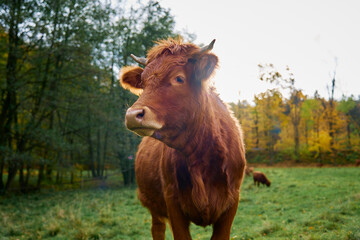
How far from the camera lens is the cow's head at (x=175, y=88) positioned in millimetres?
2113

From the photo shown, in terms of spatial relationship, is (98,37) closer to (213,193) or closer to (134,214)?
(134,214)

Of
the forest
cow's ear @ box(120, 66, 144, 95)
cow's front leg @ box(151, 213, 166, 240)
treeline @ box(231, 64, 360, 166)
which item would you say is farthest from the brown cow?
treeline @ box(231, 64, 360, 166)

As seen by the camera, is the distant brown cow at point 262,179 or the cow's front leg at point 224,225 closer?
the cow's front leg at point 224,225

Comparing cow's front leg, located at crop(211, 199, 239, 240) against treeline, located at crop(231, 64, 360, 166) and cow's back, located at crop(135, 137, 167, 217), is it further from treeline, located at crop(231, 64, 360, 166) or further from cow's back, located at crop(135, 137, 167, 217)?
treeline, located at crop(231, 64, 360, 166)

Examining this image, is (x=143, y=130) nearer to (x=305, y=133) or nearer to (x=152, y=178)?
(x=152, y=178)

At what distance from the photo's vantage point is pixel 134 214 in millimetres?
8828

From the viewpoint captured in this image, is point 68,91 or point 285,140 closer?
point 68,91

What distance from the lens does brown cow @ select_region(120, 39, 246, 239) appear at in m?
2.22

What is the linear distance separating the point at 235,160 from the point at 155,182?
1.19 metres

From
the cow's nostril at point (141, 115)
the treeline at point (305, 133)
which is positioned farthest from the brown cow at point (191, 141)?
the treeline at point (305, 133)

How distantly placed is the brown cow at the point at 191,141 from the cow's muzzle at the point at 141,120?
2.0 inches

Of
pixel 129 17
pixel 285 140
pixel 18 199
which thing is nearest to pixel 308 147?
pixel 285 140

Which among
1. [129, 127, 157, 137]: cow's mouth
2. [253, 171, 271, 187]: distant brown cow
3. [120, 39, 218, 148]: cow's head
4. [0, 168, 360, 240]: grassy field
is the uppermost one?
[120, 39, 218, 148]: cow's head

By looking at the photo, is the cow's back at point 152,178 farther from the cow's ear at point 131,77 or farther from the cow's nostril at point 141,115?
the cow's nostril at point 141,115
